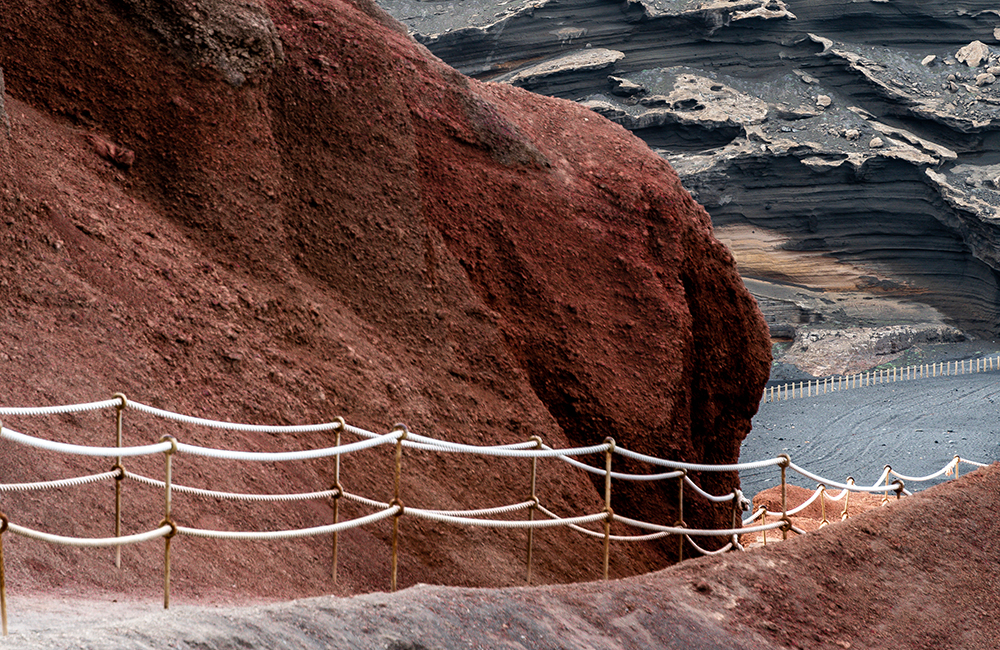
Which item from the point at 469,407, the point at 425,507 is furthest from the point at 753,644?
the point at 469,407

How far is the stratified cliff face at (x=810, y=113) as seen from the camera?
38969 millimetres

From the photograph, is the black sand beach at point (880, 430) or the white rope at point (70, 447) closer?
the white rope at point (70, 447)

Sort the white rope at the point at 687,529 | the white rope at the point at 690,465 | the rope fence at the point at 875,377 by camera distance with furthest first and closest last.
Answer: the rope fence at the point at 875,377 < the white rope at the point at 687,529 < the white rope at the point at 690,465

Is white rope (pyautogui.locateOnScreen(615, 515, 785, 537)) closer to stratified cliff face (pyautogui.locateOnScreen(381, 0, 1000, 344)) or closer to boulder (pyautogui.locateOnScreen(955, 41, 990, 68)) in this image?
stratified cliff face (pyautogui.locateOnScreen(381, 0, 1000, 344))

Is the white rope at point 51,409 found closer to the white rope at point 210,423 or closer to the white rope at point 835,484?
the white rope at point 210,423

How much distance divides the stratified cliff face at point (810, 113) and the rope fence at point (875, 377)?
364 cm

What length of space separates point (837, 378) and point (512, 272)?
3077cm

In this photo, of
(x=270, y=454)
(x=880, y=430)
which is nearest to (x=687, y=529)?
(x=270, y=454)

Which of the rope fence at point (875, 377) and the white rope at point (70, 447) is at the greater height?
the white rope at point (70, 447)

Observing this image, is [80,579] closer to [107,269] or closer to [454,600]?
[454,600]

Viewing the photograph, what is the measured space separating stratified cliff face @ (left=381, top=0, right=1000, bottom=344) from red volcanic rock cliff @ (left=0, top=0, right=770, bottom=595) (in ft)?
101

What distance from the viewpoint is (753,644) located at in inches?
190

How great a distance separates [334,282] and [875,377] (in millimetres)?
32475

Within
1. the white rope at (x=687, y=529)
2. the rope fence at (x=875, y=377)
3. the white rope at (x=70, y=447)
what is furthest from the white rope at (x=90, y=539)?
the rope fence at (x=875, y=377)
